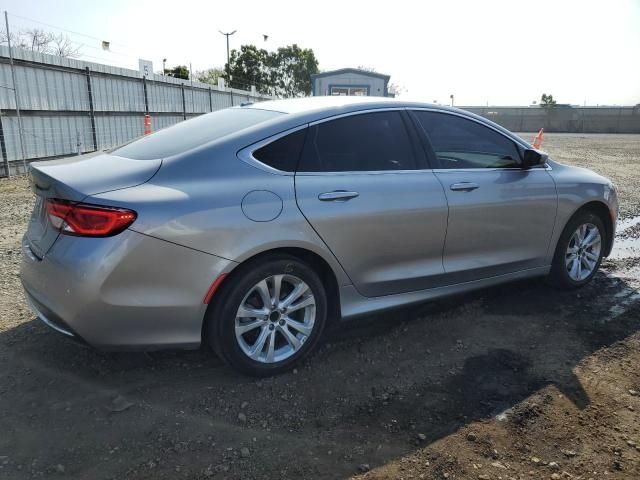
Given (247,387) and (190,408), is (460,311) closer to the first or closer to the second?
(247,387)

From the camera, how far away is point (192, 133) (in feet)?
11.2

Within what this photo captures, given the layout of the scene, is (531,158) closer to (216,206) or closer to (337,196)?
(337,196)

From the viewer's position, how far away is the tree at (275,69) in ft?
144

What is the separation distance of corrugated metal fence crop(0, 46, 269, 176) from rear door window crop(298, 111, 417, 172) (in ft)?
30.6

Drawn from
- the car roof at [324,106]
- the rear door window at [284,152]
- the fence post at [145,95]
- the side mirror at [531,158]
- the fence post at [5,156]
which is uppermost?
the fence post at [145,95]

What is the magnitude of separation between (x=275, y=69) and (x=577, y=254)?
141 ft

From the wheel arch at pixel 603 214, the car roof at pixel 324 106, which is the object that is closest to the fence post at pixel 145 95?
the car roof at pixel 324 106

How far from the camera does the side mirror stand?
4.18m

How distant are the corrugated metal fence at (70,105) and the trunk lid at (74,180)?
8.60 meters

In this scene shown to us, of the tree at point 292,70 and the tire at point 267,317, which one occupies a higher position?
the tree at point 292,70

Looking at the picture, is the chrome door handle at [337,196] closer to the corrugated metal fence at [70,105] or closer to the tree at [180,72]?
the corrugated metal fence at [70,105]

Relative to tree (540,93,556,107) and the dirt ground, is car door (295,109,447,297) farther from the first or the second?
tree (540,93,556,107)

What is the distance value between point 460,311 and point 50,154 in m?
10.6

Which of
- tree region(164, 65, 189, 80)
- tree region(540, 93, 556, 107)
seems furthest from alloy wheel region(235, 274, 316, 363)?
tree region(540, 93, 556, 107)
